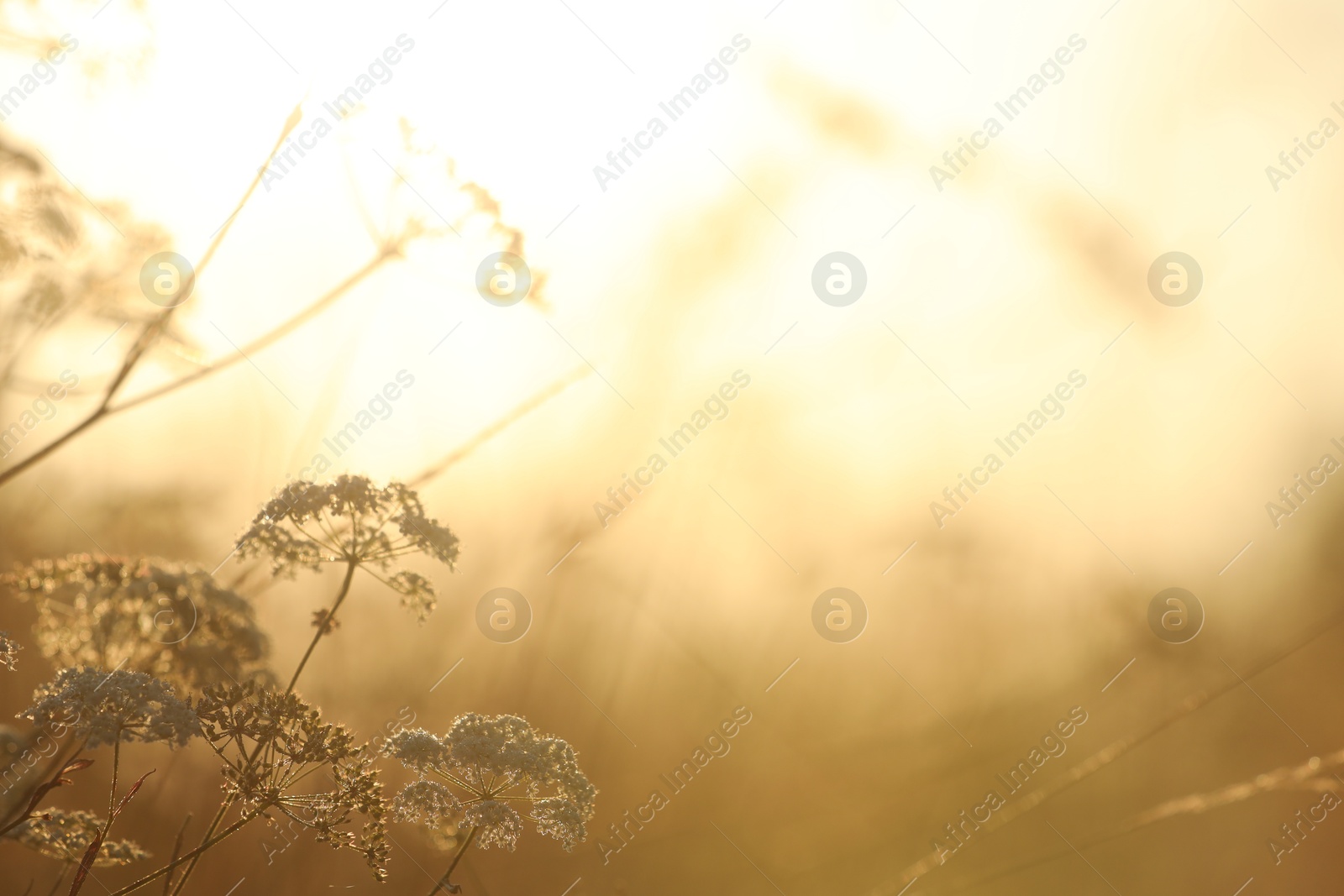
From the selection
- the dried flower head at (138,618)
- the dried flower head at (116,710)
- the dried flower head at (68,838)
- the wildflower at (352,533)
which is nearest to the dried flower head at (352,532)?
the wildflower at (352,533)

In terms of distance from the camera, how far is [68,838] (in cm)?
263

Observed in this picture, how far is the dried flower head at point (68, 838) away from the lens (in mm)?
2510

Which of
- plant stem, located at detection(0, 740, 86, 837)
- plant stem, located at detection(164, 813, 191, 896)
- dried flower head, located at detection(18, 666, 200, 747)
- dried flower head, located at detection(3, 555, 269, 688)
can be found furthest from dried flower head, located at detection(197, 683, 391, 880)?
dried flower head, located at detection(3, 555, 269, 688)

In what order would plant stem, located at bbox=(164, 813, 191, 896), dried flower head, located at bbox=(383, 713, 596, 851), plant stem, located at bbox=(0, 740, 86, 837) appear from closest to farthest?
plant stem, located at bbox=(164, 813, 191, 896)
plant stem, located at bbox=(0, 740, 86, 837)
dried flower head, located at bbox=(383, 713, 596, 851)

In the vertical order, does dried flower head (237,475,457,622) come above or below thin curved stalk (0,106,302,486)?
below

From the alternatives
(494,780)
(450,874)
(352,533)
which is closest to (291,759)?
(450,874)

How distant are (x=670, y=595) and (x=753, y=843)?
3.74 metres

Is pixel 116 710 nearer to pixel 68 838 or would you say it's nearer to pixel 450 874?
pixel 68 838

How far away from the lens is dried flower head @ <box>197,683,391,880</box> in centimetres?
280

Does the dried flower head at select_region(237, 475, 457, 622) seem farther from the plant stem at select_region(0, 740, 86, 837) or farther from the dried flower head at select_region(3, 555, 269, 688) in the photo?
the plant stem at select_region(0, 740, 86, 837)

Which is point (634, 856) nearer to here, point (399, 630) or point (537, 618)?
point (537, 618)

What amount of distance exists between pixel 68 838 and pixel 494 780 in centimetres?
160

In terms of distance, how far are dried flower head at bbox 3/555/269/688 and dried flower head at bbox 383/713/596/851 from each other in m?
0.98

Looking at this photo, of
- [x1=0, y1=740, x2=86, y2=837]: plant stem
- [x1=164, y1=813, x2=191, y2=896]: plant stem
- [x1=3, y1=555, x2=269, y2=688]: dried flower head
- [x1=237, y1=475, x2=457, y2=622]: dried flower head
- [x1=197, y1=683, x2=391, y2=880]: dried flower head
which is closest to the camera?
[x1=164, y1=813, x2=191, y2=896]: plant stem
